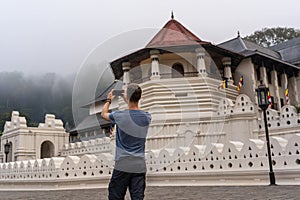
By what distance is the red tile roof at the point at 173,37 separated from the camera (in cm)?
2116

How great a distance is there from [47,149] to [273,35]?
109 ft

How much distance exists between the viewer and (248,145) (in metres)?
10.1

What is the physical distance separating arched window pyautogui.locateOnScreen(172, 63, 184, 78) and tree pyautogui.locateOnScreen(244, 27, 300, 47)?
27344 mm

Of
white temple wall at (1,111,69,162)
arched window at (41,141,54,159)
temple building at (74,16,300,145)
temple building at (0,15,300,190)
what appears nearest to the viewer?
temple building at (0,15,300,190)

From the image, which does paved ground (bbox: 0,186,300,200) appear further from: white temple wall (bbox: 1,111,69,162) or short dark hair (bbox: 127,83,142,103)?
white temple wall (bbox: 1,111,69,162)

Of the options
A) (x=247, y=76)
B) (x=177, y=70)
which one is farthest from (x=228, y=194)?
(x=247, y=76)

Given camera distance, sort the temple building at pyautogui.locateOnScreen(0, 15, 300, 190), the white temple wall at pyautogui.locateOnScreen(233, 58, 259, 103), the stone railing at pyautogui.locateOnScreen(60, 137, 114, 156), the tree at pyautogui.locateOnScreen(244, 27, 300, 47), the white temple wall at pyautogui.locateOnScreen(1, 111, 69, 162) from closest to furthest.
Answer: the temple building at pyautogui.locateOnScreen(0, 15, 300, 190) → the stone railing at pyautogui.locateOnScreen(60, 137, 114, 156) → the white temple wall at pyautogui.locateOnScreen(233, 58, 259, 103) → the white temple wall at pyautogui.locateOnScreen(1, 111, 69, 162) → the tree at pyautogui.locateOnScreen(244, 27, 300, 47)

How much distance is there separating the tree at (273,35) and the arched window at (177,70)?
27.3 m

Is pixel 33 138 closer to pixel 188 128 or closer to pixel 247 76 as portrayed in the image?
pixel 188 128

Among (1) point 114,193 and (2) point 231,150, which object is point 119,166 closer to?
(1) point 114,193

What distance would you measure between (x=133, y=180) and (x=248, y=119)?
14.2 meters

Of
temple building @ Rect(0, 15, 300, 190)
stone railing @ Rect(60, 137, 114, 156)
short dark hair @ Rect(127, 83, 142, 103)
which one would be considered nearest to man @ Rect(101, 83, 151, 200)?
short dark hair @ Rect(127, 83, 142, 103)

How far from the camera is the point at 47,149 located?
91.4 ft

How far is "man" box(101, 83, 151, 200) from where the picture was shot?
3.55 metres
